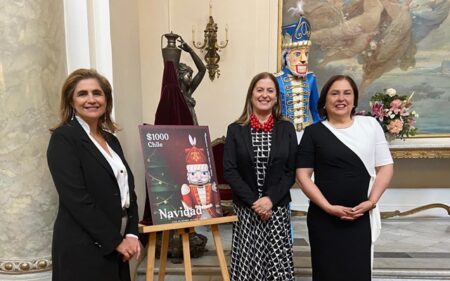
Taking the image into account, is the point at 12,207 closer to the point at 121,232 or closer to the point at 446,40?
the point at 121,232

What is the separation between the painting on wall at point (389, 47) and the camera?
468 cm

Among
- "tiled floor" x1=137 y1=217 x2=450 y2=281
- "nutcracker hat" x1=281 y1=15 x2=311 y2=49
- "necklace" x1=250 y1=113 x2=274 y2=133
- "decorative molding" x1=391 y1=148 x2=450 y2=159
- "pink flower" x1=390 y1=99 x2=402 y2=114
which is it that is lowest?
"tiled floor" x1=137 y1=217 x2=450 y2=281

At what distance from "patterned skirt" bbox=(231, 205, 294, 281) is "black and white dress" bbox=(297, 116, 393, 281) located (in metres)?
0.20

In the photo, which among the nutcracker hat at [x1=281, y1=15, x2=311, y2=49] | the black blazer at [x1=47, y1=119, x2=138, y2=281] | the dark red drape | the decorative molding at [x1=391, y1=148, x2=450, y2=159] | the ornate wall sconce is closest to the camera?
the black blazer at [x1=47, y1=119, x2=138, y2=281]

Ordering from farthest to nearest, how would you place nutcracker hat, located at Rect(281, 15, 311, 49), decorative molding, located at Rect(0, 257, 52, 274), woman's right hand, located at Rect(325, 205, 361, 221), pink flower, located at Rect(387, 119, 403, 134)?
pink flower, located at Rect(387, 119, 403, 134) < nutcracker hat, located at Rect(281, 15, 311, 49) < decorative molding, located at Rect(0, 257, 52, 274) < woman's right hand, located at Rect(325, 205, 361, 221)

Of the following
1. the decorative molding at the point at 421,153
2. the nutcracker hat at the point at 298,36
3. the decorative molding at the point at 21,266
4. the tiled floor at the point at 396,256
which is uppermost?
the nutcracker hat at the point at 298,36

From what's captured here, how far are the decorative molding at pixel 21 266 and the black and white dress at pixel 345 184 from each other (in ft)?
5.70

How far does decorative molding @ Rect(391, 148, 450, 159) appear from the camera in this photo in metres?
4.40

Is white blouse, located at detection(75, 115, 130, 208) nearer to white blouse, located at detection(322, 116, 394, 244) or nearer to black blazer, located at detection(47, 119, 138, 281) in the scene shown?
black blazer, located at detection(47, 119, 138, 281)

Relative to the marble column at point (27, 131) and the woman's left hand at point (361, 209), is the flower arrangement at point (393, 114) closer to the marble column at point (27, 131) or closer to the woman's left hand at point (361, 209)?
the woman's left hand at point (361, 209)

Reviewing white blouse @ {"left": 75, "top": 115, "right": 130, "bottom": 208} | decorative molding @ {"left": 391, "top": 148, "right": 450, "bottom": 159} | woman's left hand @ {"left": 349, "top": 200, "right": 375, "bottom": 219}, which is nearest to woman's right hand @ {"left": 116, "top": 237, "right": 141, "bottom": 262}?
white blouse @ {"left": 75, "top": 115, "right": 130, "bottom": 208}

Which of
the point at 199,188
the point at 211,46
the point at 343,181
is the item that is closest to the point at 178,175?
the point at 199,188

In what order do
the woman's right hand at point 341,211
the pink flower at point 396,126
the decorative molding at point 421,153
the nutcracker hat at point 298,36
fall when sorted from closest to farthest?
the woman's right hand at point 341,211
the nutcracker hat at point 298,36
the pink flower at point 396,126
the decorative molding at point 421,153

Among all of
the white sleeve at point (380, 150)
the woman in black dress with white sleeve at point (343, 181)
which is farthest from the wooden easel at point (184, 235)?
the white sleeve at point (380, 150)
